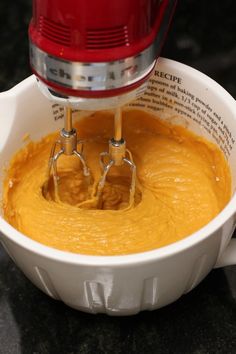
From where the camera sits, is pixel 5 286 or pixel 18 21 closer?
pixel 5 286

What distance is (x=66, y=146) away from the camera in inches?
25.7

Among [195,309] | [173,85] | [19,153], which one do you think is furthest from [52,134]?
[195,309]

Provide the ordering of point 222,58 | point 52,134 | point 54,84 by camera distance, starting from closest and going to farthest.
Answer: point 54,84
point 52,134
point 222,58

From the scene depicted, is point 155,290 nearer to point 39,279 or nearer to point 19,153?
point 39,279

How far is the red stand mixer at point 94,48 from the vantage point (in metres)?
0.49

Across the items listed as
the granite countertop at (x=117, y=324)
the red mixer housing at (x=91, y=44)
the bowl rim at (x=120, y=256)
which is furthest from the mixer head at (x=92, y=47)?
the granite countertop at (x=117, y=324)

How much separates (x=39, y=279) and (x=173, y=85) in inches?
10.5

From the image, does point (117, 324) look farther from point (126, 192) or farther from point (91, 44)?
point (91, 44)

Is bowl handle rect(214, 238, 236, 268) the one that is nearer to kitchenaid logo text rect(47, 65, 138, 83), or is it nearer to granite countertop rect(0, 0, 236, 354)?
granite countertop rect(0, 0, 236, 354)

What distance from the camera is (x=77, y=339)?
2.06 ft

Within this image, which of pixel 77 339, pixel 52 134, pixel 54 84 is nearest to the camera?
pixel 54 84

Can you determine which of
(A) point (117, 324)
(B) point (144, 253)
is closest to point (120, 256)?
(B) point (144, 253)

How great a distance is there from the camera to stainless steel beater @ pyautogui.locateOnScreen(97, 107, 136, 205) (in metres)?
0.63

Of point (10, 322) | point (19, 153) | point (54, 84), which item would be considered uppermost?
point (54, 84)
